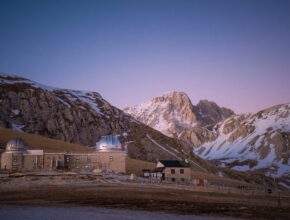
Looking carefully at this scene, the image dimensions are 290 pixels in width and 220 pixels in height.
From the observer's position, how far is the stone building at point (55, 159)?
82.8 metres

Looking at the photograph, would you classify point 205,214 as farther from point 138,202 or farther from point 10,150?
point 10,150

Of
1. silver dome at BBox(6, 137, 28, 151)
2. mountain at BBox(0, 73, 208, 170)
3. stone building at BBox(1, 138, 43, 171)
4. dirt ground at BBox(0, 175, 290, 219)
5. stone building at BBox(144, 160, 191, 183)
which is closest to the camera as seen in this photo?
dirt ground at BBox(0, 175, 290, 219)

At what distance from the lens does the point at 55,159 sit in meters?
85.9

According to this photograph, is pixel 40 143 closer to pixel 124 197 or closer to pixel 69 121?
pixel 69 121

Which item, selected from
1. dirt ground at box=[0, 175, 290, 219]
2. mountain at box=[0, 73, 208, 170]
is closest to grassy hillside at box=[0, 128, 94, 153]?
mountain at box=[0, 73, 208, 170]

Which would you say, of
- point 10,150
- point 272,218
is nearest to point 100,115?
point 10,150

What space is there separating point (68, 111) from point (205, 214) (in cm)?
13921

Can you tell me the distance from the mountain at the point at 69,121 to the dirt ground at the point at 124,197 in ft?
302

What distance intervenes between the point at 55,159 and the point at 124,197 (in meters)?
41.4

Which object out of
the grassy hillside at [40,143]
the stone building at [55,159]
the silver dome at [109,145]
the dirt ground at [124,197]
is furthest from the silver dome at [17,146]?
the grassy hillside at [40,143]

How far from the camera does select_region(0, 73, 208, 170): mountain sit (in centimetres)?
15575

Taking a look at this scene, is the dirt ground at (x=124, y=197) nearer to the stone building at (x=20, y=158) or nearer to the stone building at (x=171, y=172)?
the stone building at (x=171, y=172)

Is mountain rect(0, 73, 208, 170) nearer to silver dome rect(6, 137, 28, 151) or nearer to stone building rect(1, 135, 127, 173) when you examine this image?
silver dome rect(6, 137, 28, 151)

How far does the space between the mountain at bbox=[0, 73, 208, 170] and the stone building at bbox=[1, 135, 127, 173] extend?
217 feet
